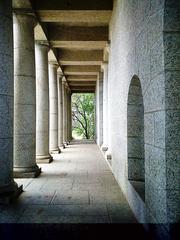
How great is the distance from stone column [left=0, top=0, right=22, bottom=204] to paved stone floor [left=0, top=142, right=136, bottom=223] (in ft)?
1.72

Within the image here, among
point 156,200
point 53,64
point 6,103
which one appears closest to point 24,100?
point 6,103

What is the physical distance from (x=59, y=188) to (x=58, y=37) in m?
9.56

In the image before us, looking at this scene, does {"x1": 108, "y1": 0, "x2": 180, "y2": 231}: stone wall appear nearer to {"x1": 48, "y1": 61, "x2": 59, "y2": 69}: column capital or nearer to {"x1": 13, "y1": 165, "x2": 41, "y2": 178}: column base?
{"x1": 13, "y1": 165, "x2": 41, "y2": 178}: column base

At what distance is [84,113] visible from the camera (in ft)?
177

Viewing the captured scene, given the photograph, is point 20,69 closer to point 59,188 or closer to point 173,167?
point 59,188

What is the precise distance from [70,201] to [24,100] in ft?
16.2

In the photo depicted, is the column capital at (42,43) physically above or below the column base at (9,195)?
above

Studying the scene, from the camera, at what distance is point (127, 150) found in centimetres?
794

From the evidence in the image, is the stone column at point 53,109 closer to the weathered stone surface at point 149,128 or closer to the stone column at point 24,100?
the stone column at point 24,100

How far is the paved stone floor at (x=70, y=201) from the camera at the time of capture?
21.1ft

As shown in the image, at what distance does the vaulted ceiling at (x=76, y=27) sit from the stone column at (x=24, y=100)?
1249 mm

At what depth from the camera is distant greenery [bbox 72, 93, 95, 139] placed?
53844mm

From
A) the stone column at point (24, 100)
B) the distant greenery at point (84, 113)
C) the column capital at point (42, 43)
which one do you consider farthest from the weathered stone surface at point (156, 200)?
the distant greenery at point (84, 113)

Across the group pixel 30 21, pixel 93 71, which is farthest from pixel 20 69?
pixel 93 71
